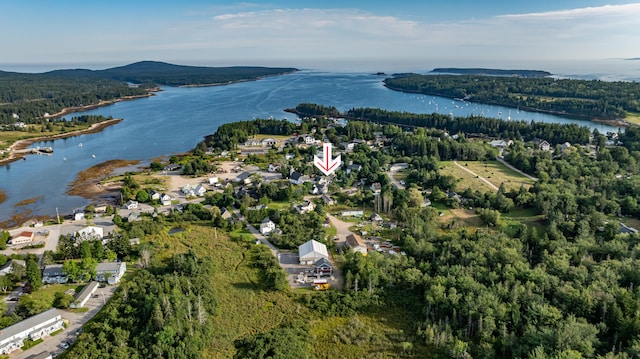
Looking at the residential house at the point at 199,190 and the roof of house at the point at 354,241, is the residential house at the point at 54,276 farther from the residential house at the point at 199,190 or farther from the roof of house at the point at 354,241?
the roof of house at the point at 354,241

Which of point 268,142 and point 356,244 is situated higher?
point 268,142

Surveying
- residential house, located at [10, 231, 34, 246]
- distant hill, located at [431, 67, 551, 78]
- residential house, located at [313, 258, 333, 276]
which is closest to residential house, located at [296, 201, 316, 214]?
residential house, located at [313, 258, 333, 276]

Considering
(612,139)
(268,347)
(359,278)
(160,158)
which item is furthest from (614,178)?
(160,158)

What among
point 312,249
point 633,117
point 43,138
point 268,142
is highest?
point 633,117

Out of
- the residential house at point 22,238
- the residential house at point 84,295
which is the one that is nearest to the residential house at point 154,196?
the residential house at point 22,238

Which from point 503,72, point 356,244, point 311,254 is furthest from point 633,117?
point 503,72

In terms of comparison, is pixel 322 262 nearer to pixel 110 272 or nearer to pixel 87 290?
pixel 110 272

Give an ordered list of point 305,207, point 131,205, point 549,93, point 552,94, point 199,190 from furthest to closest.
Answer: point 549,93
point 552,94
point 199,190
point 131,205
point 305,207
